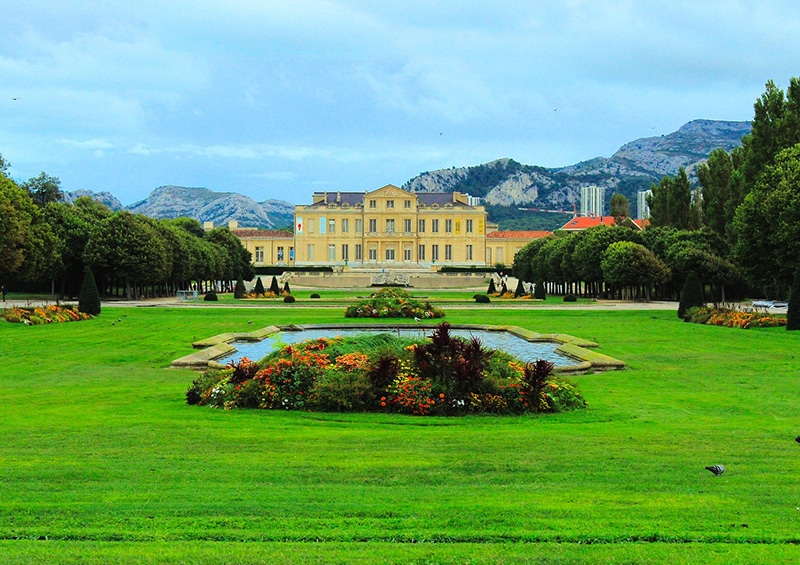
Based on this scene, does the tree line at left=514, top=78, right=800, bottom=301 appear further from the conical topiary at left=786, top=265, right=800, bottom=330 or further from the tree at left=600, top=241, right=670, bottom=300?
the conical topiary at left=786, top=265, right=800, bottom=330

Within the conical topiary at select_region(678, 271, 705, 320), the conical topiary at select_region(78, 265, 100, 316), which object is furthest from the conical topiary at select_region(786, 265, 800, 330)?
the conical topiary at select_region(78, 265, 100, 316)

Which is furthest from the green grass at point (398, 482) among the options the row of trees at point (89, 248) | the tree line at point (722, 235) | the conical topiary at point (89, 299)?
the row of trees at point (89, 248)

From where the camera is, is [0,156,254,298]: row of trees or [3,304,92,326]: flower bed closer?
[3,304,92,326]: flower bed

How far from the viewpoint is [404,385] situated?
10211 millimetres

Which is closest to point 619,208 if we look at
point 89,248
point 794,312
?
point 89,248

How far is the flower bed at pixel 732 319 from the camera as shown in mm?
25656

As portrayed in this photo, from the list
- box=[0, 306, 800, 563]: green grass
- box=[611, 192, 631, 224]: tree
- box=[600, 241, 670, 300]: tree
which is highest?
box=[611, 192, 631, 224]: tree

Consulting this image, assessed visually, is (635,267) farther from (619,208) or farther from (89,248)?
(619,208)

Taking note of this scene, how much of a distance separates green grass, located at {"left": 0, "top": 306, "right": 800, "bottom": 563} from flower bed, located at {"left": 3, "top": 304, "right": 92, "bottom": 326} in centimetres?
1567

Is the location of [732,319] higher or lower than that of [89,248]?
lower

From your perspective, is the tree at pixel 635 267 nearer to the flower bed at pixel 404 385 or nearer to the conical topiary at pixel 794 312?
the conical topiary at pixel 794 312

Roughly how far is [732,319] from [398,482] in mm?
22804

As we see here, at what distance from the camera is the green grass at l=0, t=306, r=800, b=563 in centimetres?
450

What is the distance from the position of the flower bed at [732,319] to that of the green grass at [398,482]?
47.6 feet
